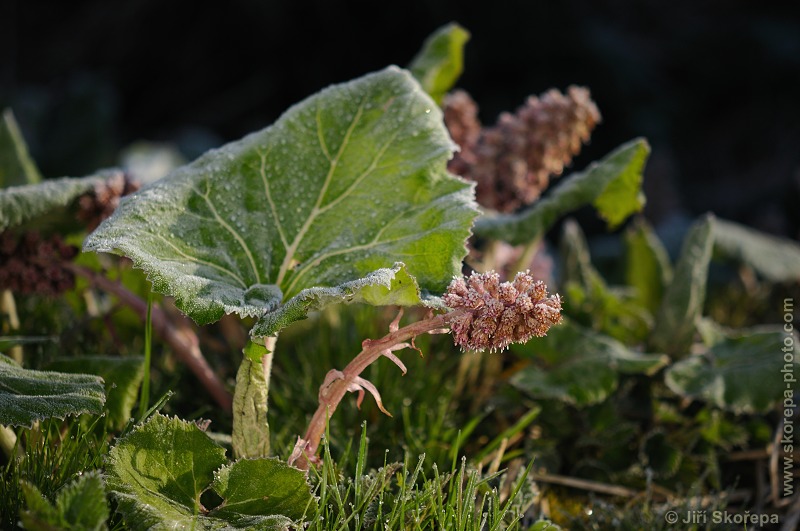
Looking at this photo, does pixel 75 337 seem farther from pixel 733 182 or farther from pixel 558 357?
pixel 733 182

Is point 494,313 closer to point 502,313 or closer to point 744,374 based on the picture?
point 502,313

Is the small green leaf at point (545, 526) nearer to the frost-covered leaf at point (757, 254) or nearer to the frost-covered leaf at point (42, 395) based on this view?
the frost-covered leaf at point (42, 395)

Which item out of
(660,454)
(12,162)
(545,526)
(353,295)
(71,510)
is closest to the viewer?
(71,510)

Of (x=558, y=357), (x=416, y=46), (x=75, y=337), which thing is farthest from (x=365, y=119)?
(x=416, y=46)

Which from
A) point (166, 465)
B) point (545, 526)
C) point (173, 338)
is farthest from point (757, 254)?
point (166, 465)

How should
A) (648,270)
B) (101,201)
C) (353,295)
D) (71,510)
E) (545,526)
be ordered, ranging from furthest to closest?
(648,270) < (101,201) < (545,526) < (353,295) < (71,510)

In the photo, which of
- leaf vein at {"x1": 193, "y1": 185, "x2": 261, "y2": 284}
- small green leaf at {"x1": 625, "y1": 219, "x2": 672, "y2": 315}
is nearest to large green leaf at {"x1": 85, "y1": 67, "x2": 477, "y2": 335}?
leaf vein at {"x1": 193, "y1": 185, "x2": 261, "y2": 284}

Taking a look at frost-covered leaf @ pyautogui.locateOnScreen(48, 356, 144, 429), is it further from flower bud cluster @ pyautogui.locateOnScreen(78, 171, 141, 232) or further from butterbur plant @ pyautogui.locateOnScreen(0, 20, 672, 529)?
flower bud cluster @ pyautogui.locateOnScreen(78, 171, 141, 232)
